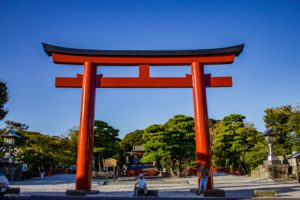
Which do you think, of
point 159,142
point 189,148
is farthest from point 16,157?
point 189,148

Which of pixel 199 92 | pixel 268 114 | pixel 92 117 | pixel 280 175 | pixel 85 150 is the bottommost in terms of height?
pixel 280 175

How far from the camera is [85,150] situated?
497 inches

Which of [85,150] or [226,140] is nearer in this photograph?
[85,150]

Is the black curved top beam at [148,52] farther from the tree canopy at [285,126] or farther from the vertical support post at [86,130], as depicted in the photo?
the tree canopy at [285,126]

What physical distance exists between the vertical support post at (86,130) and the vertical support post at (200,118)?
4920mm

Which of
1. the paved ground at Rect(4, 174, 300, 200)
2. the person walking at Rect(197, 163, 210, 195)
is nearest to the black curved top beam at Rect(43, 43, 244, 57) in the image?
the person walking at Rect(197, 163, 210, 195)

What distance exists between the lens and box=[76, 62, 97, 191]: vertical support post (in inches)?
491

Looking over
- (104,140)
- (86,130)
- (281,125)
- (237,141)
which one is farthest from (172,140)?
(86,130)

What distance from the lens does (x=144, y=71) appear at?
14258 mm

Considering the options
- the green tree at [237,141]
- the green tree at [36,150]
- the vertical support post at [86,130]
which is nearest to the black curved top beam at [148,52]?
the vertical support post at [86,130]

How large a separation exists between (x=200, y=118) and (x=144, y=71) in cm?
369

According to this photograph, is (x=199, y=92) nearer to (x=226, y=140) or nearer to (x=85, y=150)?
(x=85, y=150)

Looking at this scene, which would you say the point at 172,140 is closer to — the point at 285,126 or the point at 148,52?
the point at 285,126

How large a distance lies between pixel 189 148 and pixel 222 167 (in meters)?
14.9
